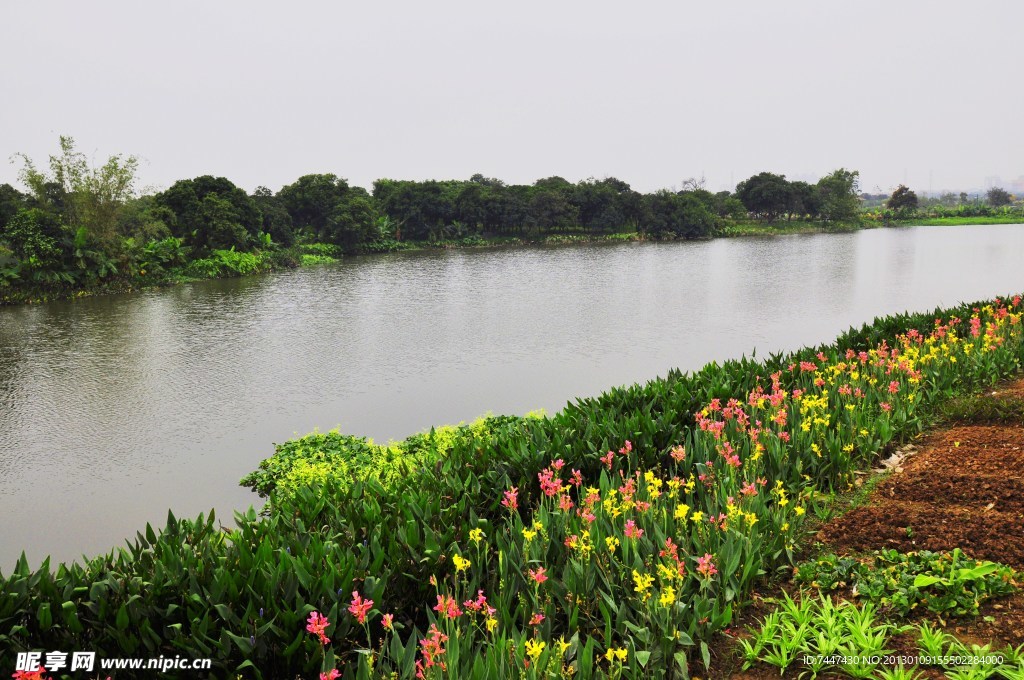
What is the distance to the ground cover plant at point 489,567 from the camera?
3.05 metres

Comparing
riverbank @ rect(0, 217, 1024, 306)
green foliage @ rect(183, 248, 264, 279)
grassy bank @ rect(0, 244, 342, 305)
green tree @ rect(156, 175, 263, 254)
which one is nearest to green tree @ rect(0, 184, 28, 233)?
grassy bank @ rect(0, 244, 342, 305)

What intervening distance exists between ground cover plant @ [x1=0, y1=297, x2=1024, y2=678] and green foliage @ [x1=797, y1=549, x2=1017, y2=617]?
288 mm

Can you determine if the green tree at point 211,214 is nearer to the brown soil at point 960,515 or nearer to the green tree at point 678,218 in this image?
the green tree at point 678,218

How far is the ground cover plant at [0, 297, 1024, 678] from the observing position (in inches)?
120

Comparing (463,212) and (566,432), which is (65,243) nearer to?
(566,432)

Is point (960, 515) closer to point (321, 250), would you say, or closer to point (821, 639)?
point (821, 639)

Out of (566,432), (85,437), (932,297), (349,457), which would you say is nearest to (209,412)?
(85,437)

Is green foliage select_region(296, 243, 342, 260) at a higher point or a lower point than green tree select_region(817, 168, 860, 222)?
lower

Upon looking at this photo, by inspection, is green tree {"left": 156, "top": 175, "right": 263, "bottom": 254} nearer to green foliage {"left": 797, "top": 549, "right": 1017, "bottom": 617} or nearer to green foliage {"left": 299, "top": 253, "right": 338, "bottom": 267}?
green foliage {"left": 299, "top": 253, "right": 338, "bottom": 267}

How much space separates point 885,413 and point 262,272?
34.7m

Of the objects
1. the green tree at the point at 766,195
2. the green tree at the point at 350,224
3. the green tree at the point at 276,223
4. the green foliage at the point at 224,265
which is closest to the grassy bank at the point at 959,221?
the green tree at the point at 766,195

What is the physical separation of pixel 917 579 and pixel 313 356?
41.9ft


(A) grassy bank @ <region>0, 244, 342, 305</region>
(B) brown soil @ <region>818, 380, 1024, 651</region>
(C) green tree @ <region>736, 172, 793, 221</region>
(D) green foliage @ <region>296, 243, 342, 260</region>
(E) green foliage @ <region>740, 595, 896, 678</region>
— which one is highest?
(C) green tree @ <region>736, 172, 793, 221</region>

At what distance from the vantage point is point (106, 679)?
2.95 m
